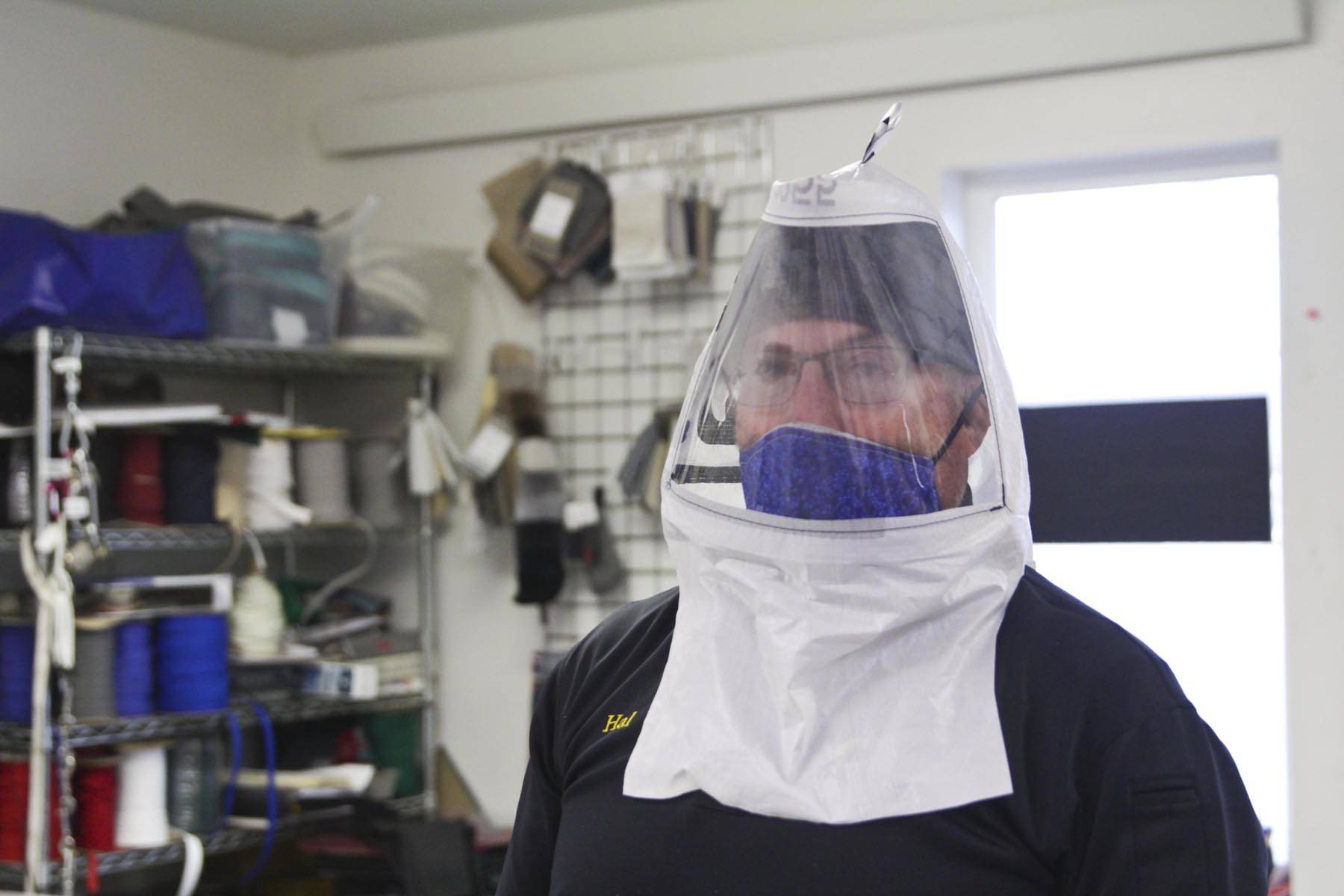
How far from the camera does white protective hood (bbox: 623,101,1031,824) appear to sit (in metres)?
1.08

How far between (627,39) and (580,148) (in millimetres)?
276

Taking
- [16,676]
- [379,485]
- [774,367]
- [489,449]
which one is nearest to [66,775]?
[16,676]

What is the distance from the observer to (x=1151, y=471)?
2.88 metres

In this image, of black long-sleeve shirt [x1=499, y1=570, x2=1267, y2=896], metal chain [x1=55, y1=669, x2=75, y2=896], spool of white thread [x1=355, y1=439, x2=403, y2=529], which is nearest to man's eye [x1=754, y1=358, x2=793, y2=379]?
black long-sleeve shirt [x1=499, y1=570, x2=1267, y2=896]

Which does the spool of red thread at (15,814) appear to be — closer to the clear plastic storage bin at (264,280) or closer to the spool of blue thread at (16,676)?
the spool of blue thread at (16,676)

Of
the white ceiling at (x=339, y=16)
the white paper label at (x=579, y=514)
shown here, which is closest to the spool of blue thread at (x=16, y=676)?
the white paper label at (x=579, y=514)

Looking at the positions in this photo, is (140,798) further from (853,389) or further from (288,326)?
(853,389)

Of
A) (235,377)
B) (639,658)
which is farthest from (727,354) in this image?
(235,377)

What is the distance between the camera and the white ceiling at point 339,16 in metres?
3.28

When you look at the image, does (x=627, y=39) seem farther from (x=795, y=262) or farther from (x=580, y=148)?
(x=795, y=262)

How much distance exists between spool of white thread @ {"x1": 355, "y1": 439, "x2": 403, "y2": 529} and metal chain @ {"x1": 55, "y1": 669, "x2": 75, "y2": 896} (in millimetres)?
901

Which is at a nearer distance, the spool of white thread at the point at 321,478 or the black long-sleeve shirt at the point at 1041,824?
the black long-sleeve shirt at the point at 1041,824

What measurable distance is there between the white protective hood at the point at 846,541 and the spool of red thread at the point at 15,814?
1966mm

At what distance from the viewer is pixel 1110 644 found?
105 cm
